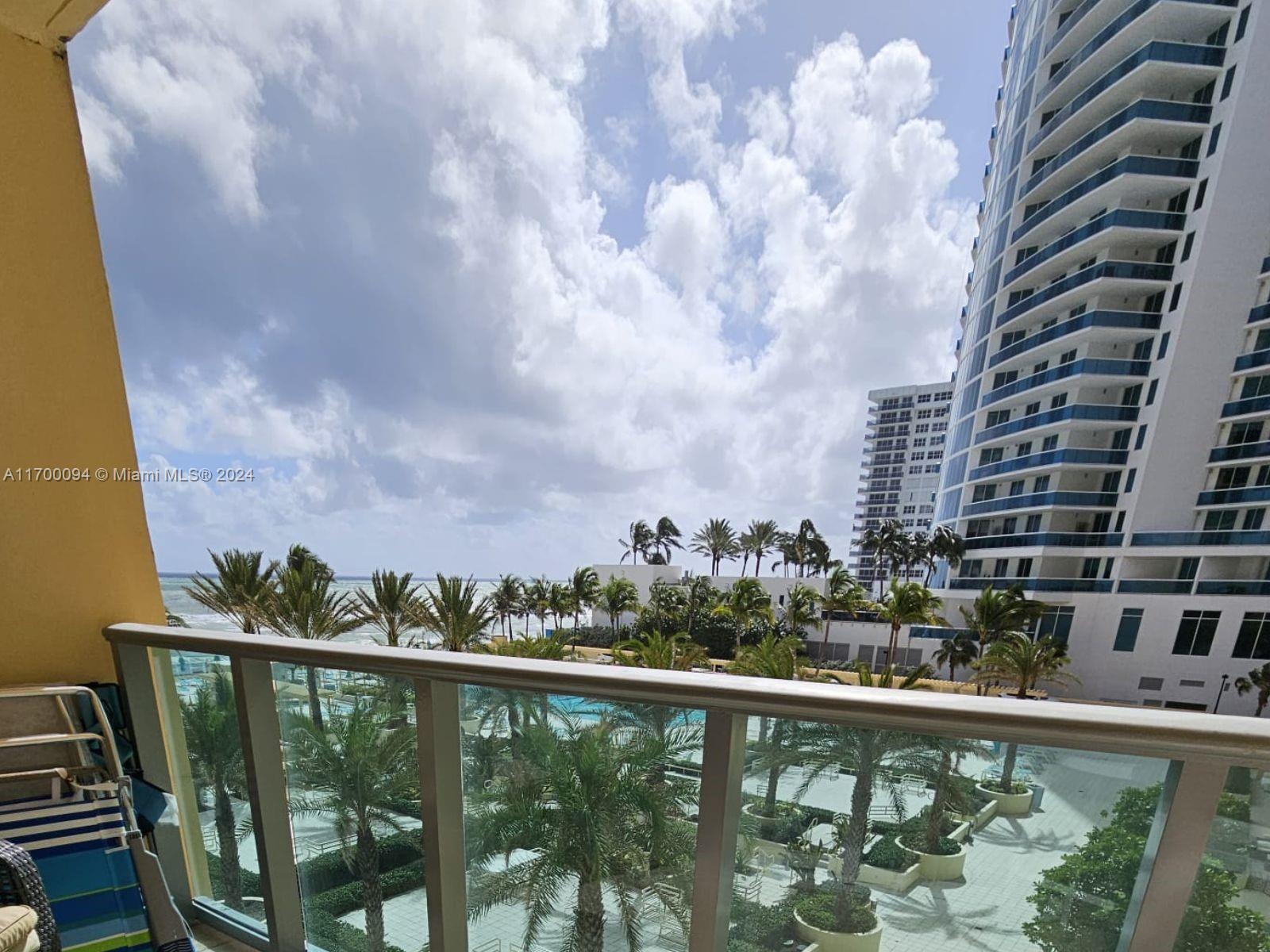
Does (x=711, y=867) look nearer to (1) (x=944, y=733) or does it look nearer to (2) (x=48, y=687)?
(1) (x=944, y=733)

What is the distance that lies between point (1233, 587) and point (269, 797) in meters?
30.8

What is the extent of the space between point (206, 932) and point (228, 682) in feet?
3.17

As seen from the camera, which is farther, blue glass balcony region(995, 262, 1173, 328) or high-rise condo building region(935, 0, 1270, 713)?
blue glass balcony region(995, 262, 1173, 328)

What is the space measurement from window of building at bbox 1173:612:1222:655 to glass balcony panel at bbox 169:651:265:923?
30451 mm

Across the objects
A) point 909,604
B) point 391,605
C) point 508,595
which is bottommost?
point 508,595

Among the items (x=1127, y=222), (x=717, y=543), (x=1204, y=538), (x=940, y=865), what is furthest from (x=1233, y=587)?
(x=940, y=865)

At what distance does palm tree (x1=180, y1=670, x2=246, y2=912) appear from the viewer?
165 centimetres

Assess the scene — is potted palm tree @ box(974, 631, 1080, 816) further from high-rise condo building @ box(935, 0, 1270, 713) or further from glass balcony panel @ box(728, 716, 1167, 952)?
glass balcony panel @ box(728, 716, 1167, 952)

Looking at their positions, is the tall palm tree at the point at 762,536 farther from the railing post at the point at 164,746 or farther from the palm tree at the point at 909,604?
the railing post at the point at 164,746

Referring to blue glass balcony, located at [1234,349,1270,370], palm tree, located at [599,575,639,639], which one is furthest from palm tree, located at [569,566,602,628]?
blue glass balcony, located at [1234,349,1270,370]

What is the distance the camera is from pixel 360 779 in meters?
1.46

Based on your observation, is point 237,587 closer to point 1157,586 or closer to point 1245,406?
point 1157,586

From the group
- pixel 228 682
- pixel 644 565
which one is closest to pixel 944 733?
pixel 228 682

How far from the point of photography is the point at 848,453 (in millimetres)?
81188
